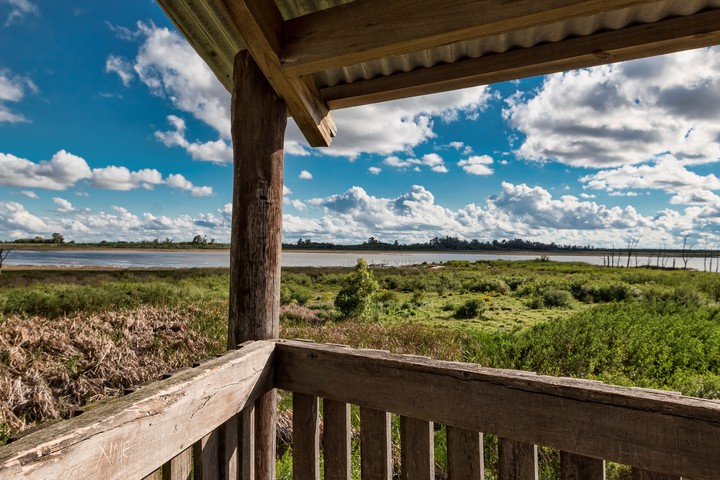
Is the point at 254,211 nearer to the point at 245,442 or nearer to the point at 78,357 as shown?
the point at 245,442

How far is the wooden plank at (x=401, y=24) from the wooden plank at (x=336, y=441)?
1.23 meters

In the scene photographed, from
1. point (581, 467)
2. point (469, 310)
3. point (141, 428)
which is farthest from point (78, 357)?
point (469, 310)

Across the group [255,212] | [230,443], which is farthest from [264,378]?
[255,212]

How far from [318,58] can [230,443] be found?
1.37 metres

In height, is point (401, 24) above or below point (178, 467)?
above

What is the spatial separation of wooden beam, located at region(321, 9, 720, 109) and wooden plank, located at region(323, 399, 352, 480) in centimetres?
141

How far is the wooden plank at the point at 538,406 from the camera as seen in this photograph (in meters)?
0.87

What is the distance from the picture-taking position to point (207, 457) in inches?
44.7

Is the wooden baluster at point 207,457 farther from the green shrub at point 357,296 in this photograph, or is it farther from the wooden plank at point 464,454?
the green shrub at point 357,296

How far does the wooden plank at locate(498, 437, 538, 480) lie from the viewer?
1.02 m

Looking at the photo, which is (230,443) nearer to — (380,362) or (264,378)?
(264,378)

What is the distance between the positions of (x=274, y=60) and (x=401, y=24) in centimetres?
48

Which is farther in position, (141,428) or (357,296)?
(357,296)

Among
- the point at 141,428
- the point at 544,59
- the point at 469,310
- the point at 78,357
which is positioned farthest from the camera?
the point at 469,310
